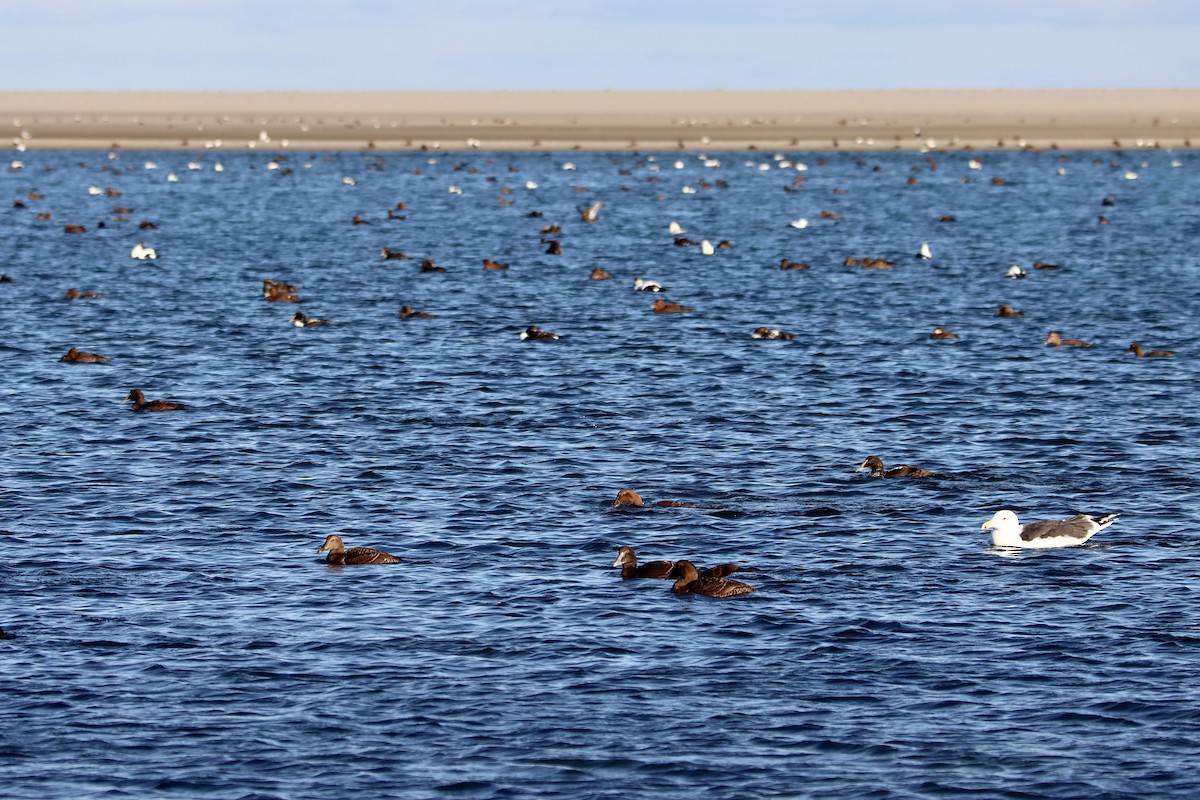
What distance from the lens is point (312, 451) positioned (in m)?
29.5

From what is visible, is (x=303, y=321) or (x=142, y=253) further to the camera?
(x=142, y=253)

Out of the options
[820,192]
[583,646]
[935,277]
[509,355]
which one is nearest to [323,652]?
[583,646]

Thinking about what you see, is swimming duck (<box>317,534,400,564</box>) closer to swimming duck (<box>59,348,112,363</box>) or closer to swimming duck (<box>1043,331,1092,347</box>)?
swimming duck (<box>59,348,112,363</box>)

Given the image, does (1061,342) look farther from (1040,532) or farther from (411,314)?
(1040,532)

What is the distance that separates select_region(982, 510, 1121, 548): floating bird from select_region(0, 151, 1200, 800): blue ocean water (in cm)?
22

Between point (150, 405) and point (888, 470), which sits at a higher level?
point (150, 405)

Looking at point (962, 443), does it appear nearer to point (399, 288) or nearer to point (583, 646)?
point (583, 646)

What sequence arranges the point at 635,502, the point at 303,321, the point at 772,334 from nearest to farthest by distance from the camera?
the point at 635,502
the point at 772,334
the point at 303,321

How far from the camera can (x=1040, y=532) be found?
76.4 ft

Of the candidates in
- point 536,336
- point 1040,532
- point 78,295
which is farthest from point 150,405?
point 78,295

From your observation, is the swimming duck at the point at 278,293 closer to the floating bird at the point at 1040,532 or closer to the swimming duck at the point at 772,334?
the swimming duck at the point at 772,334

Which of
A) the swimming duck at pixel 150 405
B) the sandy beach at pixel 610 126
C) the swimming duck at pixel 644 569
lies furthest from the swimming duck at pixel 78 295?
the sandy beach at pixel 610 126

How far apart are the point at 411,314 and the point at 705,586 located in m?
25.3

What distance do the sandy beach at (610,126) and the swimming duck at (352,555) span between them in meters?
99.9
